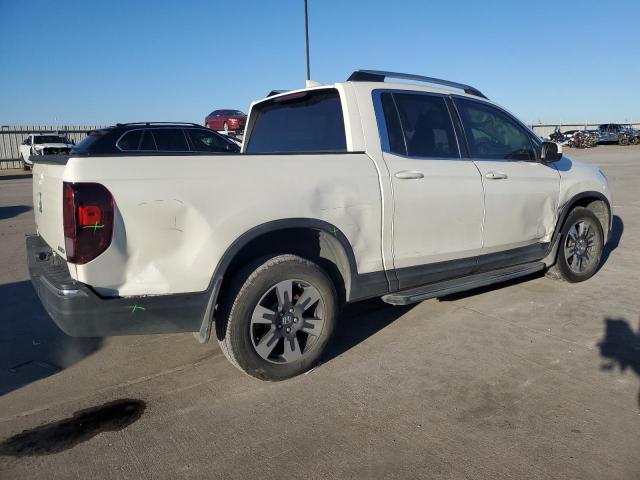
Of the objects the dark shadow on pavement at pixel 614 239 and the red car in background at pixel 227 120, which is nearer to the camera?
the dark shadow on pavement at pixel 614 239

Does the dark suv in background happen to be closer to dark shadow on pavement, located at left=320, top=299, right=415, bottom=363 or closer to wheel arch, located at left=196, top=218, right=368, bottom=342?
dark shadow on pavement, located at left=320, top=299, right=415, bottom=363

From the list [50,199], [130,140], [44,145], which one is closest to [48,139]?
[44,145]

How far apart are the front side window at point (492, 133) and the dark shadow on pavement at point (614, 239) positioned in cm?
234

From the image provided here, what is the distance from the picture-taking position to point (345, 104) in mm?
3848

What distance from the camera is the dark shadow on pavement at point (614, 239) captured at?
6812mm

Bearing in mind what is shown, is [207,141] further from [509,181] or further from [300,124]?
[509,181]

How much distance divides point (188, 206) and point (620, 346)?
332 centimetres

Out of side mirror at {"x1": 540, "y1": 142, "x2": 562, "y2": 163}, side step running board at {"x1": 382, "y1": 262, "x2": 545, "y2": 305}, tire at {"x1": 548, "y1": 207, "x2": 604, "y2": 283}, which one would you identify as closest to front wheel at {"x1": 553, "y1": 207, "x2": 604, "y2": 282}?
tire at {"x1": 548, "y1": 207, "x2": 604, "y2": 283}

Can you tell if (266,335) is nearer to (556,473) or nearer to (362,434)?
(362,434)

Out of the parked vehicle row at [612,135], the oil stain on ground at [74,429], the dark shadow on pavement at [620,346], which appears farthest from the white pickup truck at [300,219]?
the parked vehicle row at [612,135]

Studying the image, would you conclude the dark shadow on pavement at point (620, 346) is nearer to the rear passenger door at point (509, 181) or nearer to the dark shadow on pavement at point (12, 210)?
the rear passenger door at point (509, 181)

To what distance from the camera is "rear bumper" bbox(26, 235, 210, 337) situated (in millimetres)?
2822

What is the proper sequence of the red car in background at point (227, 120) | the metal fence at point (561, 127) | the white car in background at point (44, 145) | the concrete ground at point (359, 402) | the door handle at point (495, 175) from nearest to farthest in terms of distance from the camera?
the concrete ground at point (359, 402) < the door handle at point (495, 175) < the red car in background at point (227, 120) < the white car in background at point (44, 145) < the metal fence at point (561, 127)

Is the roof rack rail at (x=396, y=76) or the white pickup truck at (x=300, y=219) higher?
the roof rack rail at (x=396, y=76)
